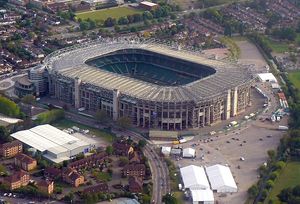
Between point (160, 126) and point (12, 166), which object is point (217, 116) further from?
point (12, 166)

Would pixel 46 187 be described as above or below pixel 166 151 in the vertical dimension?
above

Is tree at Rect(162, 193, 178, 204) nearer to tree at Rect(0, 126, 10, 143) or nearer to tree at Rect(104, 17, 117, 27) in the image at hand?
tree at Rect(0, 126, 10, 143)


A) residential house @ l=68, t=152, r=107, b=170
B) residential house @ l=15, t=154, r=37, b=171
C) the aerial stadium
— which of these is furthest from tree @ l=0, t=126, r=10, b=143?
the aerial stadium

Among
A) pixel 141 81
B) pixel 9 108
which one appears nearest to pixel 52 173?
pixel 9 108

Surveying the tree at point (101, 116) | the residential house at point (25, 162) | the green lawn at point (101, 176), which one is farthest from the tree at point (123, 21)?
the green lawn at point (101, 176)

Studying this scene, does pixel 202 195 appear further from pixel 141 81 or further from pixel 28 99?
pixel 28 99

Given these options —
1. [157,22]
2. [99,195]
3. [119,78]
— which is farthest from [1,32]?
[99,195]
